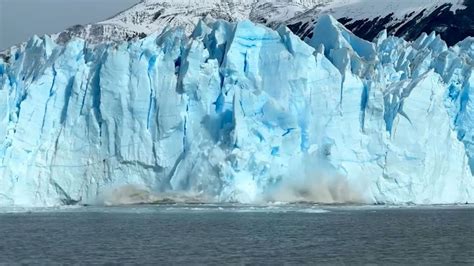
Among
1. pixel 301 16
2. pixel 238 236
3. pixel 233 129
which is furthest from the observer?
pixel 301 16

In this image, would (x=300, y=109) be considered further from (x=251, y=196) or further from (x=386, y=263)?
(x=386, y=263)

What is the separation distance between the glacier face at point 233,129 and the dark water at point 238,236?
0.59m

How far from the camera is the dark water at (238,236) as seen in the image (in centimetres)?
1506

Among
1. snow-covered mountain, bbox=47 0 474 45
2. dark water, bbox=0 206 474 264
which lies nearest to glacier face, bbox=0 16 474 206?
dark water, bbox=0 206 474 264

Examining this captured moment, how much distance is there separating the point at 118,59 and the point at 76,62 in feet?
4.05

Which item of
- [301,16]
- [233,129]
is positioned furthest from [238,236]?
[301,16]

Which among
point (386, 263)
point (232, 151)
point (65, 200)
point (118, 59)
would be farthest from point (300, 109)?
point (386, 263)

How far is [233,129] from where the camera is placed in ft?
73.0

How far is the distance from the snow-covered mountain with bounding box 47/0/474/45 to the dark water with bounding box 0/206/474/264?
21694mm

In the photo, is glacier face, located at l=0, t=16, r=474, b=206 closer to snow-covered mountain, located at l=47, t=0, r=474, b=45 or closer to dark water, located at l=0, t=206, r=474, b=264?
dark water, located at l=0, t=206, r=474, b=264

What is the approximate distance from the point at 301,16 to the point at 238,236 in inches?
1557

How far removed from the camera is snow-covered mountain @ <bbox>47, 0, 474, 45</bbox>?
44.6 m

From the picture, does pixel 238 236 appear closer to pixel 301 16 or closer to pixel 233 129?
pixel 233 129

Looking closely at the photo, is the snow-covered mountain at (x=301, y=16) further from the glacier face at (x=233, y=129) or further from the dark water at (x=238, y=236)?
the dark water at (x=238, y=236)
